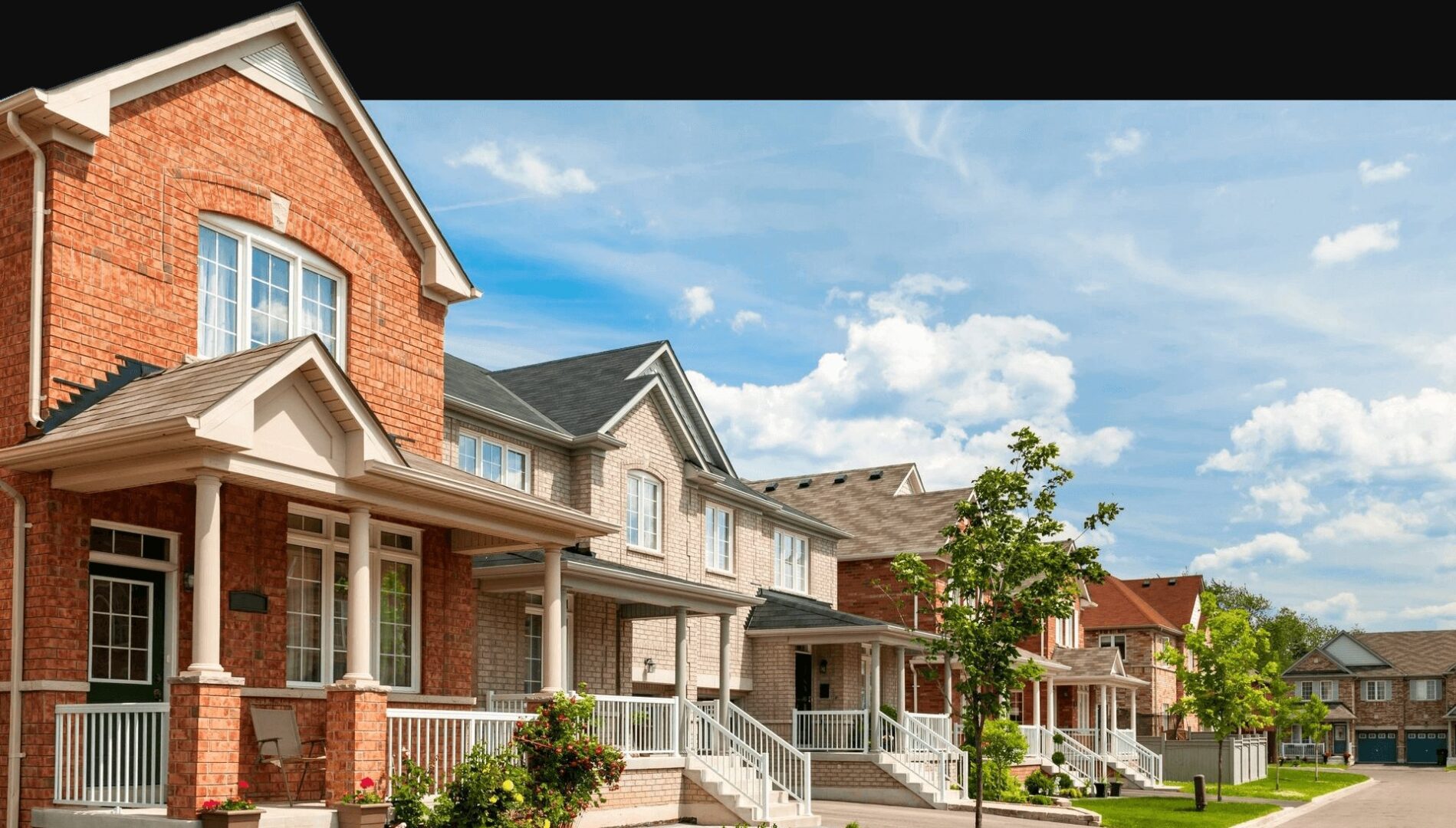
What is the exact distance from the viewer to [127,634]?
571 inches

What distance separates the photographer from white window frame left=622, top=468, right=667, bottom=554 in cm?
2697

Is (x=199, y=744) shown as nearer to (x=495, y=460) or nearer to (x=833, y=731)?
(x=495, y=460)

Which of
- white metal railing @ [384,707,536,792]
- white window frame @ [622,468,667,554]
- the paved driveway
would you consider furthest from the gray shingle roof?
white metal railing @ [384,707,536,792]

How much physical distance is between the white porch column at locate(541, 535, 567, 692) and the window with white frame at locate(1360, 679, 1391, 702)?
9607 cm

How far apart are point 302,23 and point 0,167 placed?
427 cm

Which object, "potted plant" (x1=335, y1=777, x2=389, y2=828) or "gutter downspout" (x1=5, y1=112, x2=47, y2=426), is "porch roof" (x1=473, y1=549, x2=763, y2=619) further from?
"gutter downspout" (x1=5, y1=112, x2=47, y2=426)

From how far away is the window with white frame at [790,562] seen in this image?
34.2m

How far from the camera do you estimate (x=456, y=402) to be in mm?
22547

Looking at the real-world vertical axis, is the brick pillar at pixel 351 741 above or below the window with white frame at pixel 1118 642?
above

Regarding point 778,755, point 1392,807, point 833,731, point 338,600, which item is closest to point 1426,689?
point 1392,807

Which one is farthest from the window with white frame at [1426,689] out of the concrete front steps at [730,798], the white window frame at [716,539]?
the concrete front steps at [730,798]

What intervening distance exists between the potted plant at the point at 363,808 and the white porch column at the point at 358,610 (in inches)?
43.9

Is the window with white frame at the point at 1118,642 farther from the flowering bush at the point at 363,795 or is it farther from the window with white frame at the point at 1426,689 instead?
the flowering bush at the point at 363,795

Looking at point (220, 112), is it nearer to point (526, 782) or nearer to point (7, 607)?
point (7, 607)
